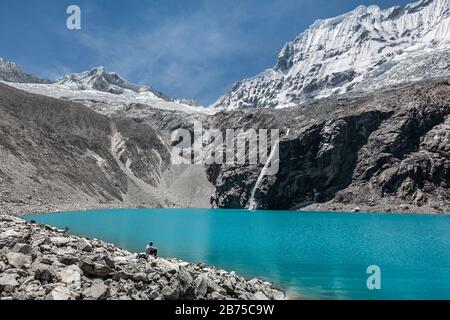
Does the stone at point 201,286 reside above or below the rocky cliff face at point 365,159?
below

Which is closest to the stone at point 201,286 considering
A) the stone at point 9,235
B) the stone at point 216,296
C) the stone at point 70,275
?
the stone at point 216,296

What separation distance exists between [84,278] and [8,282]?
8.19 ft

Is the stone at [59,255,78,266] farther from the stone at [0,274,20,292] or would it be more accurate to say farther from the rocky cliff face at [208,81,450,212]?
the rocky cliff face at [208,81,450,212]

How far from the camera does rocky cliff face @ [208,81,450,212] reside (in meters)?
117

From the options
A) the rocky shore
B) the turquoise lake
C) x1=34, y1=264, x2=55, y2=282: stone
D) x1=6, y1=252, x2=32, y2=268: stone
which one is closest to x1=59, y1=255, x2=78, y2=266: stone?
the rocky shore

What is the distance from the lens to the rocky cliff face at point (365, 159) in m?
117

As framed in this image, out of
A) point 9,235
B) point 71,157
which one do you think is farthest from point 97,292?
point 71,157

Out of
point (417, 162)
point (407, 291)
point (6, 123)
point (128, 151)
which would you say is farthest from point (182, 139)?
point (407, 291)

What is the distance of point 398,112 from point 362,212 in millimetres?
36911

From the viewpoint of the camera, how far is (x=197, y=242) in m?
44.8

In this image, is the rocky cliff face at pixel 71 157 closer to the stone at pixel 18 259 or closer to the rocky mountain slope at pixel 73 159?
the rocky mountain slope at pixel 73 159

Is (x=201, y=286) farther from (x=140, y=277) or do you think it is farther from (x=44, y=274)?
(x=44, y=274)

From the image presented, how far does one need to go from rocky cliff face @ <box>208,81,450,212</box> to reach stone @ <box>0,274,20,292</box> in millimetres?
111008
